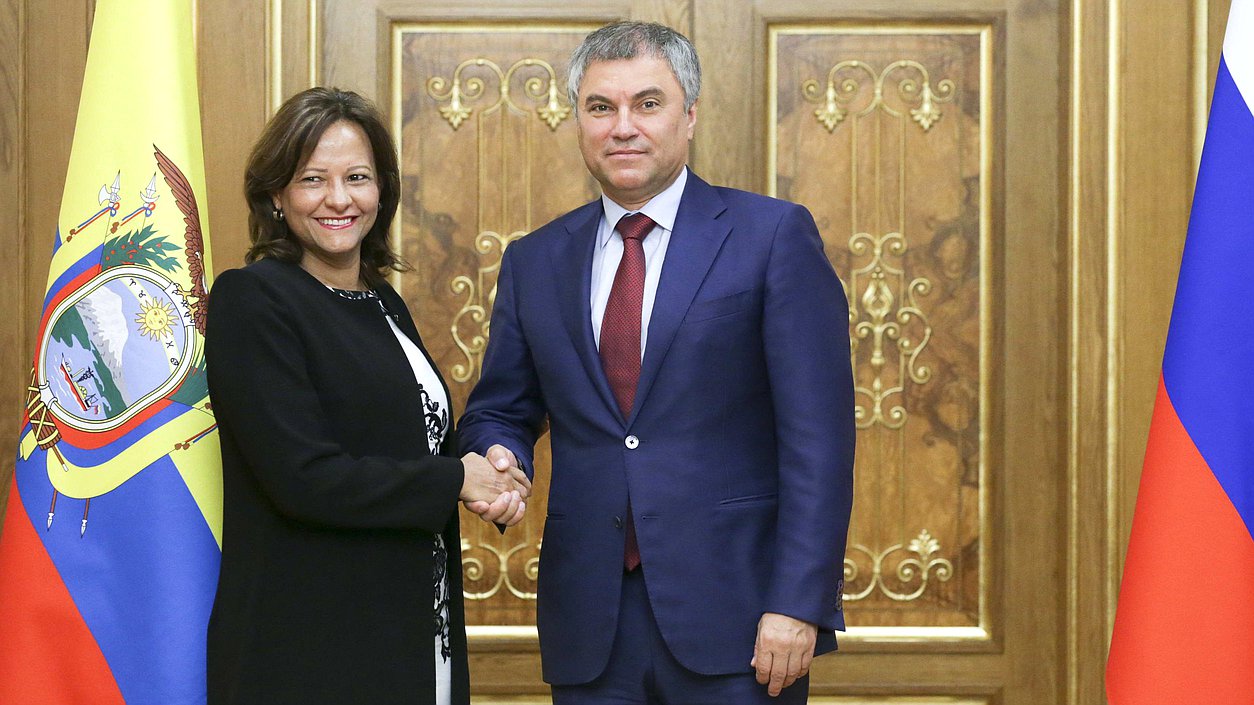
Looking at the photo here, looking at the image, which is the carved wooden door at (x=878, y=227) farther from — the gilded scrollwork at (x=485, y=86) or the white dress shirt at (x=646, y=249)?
the white dress shirt at (x=646, y=249)

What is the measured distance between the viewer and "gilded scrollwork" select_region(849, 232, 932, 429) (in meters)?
2.87

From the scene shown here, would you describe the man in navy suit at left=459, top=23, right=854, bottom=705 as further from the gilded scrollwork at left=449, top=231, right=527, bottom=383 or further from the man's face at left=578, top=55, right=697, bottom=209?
the gilded scrollwork at left=449, top=231, right=527, bottom=383

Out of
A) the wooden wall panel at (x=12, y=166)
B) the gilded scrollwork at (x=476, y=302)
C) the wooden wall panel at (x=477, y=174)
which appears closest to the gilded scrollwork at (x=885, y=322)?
the wooden wall panel at (x=477, y=174)

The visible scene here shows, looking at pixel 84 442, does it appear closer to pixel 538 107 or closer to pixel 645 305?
pixel 645 305

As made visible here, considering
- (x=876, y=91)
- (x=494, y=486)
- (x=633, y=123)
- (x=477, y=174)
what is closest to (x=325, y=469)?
(x=494, y=486)

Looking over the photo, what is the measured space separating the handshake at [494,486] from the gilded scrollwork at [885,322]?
1.20 m

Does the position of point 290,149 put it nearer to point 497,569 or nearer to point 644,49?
point 644,49

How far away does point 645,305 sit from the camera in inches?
74.7

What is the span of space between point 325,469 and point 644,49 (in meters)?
0.84

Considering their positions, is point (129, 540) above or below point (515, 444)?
below

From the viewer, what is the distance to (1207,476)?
5.98ft

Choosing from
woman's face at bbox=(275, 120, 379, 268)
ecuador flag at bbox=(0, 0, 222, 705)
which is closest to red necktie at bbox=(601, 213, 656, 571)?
woman's face at bbox=(275, 120, 379, 268)

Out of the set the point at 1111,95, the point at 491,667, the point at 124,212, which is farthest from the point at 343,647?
the point at 1111,95

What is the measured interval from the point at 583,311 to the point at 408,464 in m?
0.37
